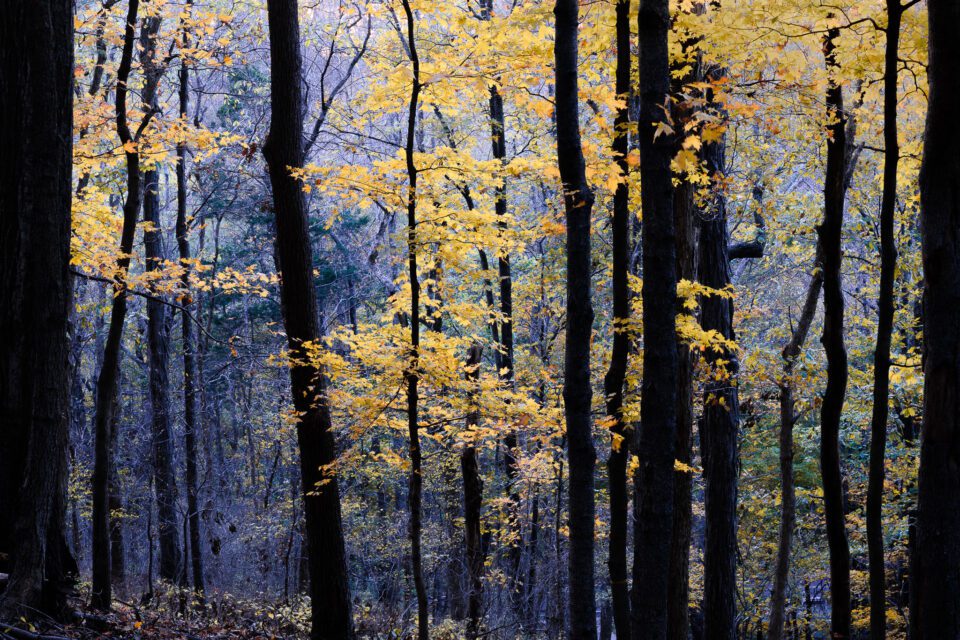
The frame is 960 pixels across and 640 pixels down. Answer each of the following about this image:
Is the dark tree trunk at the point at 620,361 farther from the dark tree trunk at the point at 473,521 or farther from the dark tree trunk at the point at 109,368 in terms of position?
the dark tree trunk at the point at 109,368

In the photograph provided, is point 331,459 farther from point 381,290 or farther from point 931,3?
point 381,290

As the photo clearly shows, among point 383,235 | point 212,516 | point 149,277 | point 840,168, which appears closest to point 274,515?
point 212,516

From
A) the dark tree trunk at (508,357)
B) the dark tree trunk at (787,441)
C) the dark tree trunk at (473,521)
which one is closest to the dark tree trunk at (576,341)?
the dark tree trunk at (787,441)

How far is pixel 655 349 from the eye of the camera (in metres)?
4.20

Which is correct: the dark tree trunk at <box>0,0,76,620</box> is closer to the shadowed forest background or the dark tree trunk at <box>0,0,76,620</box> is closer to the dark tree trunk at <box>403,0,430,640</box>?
the shadowed forest background

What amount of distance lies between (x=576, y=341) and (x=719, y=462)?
4325mm

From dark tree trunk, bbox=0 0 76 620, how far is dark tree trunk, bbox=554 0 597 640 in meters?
3.49

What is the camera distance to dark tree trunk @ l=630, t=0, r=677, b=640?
414cm

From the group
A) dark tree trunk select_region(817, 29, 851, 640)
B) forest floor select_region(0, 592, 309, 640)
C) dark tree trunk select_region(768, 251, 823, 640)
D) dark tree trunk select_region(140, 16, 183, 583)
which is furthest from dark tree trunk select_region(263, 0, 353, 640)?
dark tree trunk select_region(140, 16, 183, 583)

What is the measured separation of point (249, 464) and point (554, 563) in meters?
16.3

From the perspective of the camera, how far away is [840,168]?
6.47m

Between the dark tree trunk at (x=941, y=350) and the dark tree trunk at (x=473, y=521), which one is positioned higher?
the dark tree trunk at (x=941, y=350)

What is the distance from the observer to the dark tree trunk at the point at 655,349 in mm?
4145

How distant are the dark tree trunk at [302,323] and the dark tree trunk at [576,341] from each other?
10.9ft
